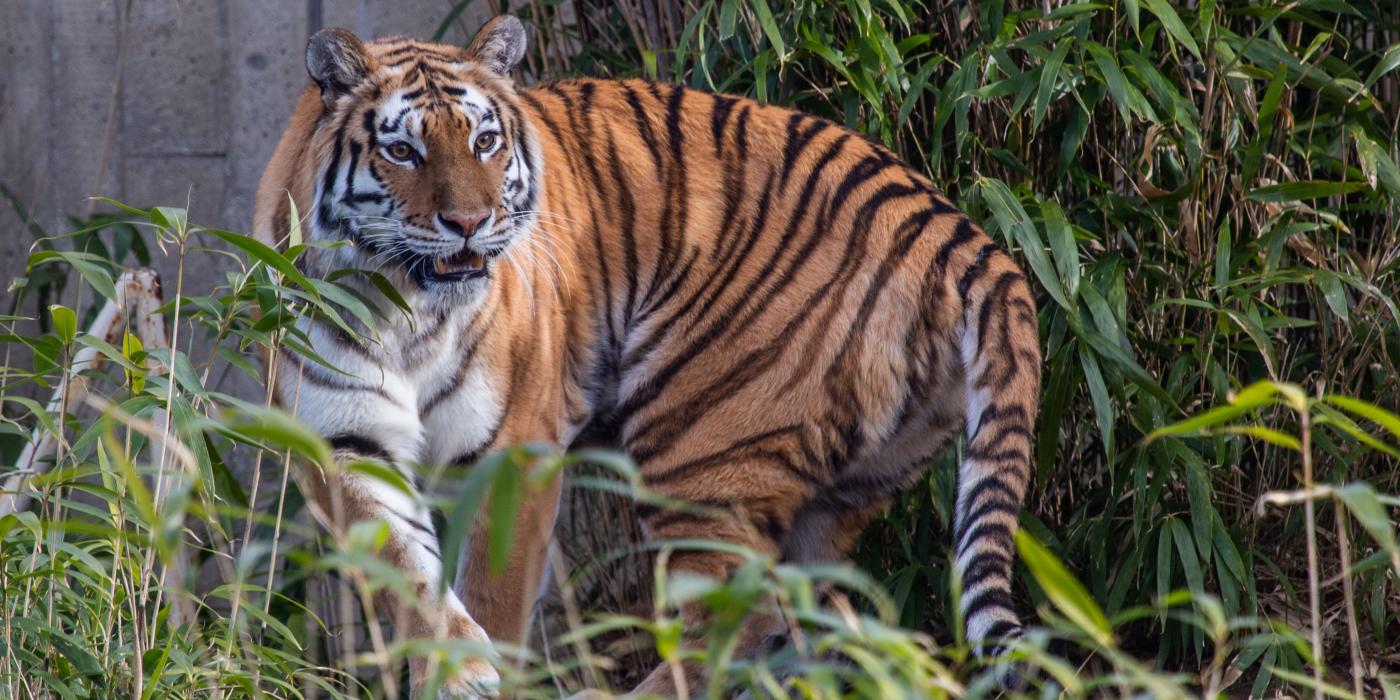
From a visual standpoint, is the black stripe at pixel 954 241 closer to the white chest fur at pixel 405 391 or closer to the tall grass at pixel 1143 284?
the tall grass at pixel 1143 284

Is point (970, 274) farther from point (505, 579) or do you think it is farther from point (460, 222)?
point (505, 579)

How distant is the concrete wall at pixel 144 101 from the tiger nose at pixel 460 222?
179cm

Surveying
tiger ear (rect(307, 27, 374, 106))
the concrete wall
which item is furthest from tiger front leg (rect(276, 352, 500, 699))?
the concrete wall

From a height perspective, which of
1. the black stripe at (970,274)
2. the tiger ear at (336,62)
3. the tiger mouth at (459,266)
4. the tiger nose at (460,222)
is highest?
the tiger ear at (336,62)

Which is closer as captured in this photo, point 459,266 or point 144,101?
point 459,266

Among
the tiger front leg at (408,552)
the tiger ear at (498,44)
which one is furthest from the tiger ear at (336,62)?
the tiger front leg at (408,552)

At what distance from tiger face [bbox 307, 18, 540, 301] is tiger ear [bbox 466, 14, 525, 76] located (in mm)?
44

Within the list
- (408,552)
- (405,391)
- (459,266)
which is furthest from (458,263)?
(408,552)

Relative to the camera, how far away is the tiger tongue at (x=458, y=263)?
2467mm

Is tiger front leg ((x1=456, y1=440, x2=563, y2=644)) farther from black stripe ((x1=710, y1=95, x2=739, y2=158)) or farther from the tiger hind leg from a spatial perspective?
black stripe ((x1=710, y1=95, x2=739, y2=158))

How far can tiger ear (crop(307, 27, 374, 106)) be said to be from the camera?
2438 mm

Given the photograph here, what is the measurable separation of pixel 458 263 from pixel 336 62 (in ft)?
1.28

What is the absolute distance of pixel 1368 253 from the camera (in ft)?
9.84

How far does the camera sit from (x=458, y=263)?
2.48 meters
